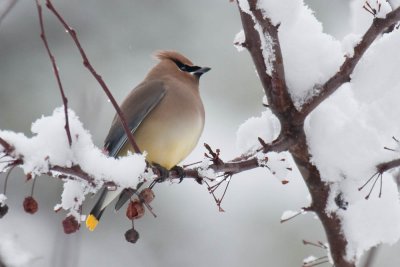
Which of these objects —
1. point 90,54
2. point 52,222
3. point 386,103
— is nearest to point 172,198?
point 52,222

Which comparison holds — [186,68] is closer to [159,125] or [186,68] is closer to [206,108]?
[159,125]

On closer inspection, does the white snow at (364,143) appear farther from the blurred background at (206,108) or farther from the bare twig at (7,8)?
the blurred background at (206,108)

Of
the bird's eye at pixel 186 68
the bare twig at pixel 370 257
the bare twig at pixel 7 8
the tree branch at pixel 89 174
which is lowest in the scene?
the bare twig at pixel 370 257

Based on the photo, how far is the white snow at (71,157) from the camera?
1.76m

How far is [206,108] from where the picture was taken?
6820 millimetres

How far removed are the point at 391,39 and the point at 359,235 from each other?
0.63 m

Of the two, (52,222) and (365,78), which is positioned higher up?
(52,222)

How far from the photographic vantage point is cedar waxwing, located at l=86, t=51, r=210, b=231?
3328 millimetres

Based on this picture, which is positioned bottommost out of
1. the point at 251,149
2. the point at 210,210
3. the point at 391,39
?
the point at 251,149

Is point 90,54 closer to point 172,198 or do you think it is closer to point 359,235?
point 172,198

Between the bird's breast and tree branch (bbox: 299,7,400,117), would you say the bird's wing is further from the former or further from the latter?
tree branch (bbox: 299,7,400,117)

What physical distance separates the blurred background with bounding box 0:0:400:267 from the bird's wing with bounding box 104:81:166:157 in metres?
1.79

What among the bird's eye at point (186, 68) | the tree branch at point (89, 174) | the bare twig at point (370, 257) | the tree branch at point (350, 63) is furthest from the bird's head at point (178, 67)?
the bare twig at point (370, 257)

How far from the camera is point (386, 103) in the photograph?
7.41 ft
